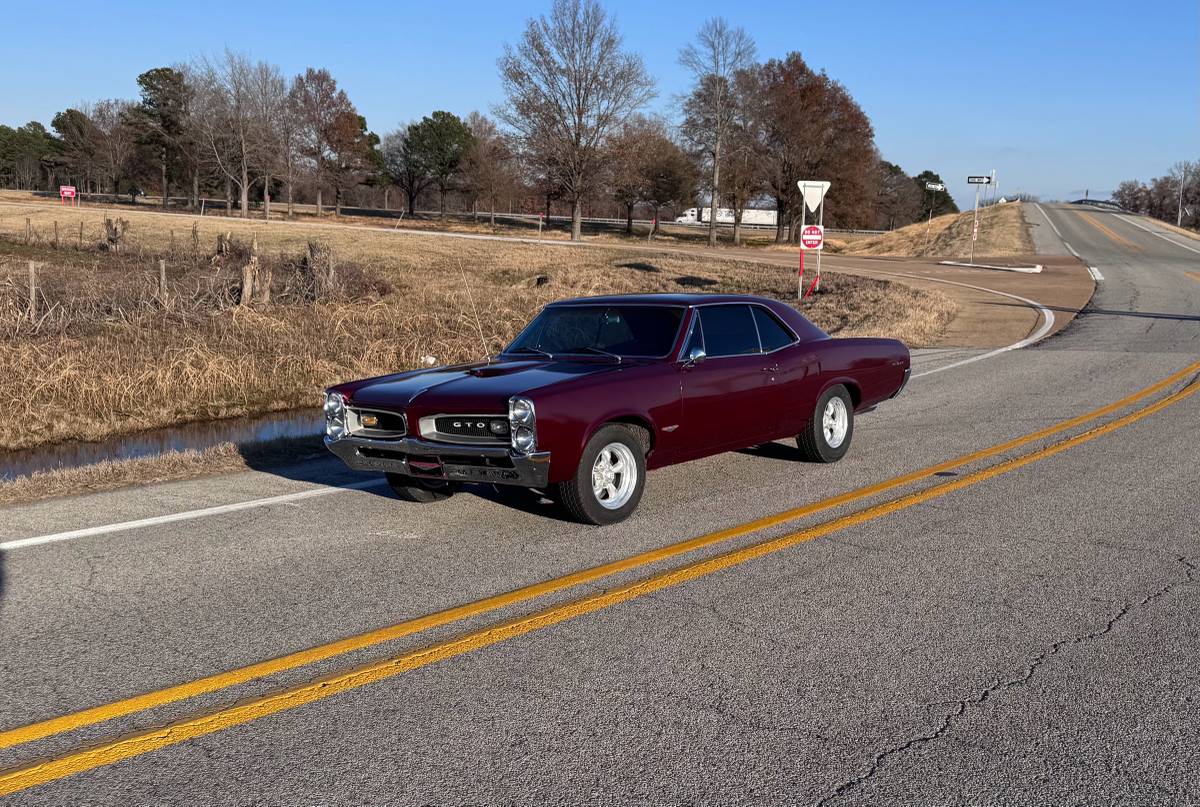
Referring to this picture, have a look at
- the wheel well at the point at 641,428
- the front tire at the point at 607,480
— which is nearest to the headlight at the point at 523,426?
the front tire at the point at 607,480

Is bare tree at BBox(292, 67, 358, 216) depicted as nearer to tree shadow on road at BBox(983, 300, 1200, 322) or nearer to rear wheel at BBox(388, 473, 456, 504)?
tree shadow on road at BBox(983, 300, 1200, 322)

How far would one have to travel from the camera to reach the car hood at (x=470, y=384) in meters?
6.25

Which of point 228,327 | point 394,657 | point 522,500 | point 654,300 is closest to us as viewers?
point 394,657

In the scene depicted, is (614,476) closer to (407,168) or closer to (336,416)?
(336,416)

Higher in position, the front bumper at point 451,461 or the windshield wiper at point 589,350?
the windshield wiper at point 589,350

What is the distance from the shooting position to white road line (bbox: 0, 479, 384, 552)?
6133 millimetres

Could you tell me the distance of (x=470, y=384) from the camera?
21.5 ft

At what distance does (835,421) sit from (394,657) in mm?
5015

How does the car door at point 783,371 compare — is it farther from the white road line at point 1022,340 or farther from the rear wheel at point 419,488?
the white road line at point 1022,340

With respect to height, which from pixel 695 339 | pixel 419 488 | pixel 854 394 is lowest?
pixel 419 488

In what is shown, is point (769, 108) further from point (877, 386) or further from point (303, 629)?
point (303, 629)

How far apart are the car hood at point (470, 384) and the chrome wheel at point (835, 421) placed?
7.45 ft

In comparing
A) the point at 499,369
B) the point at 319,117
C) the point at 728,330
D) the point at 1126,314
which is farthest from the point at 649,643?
the point at 319,117

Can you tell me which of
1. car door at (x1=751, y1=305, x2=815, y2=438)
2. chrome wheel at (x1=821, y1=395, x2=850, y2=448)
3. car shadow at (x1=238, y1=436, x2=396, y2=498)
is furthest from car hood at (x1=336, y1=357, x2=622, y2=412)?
chrome wheel at (x1=821, y1=395, x2=850, y2=448)
